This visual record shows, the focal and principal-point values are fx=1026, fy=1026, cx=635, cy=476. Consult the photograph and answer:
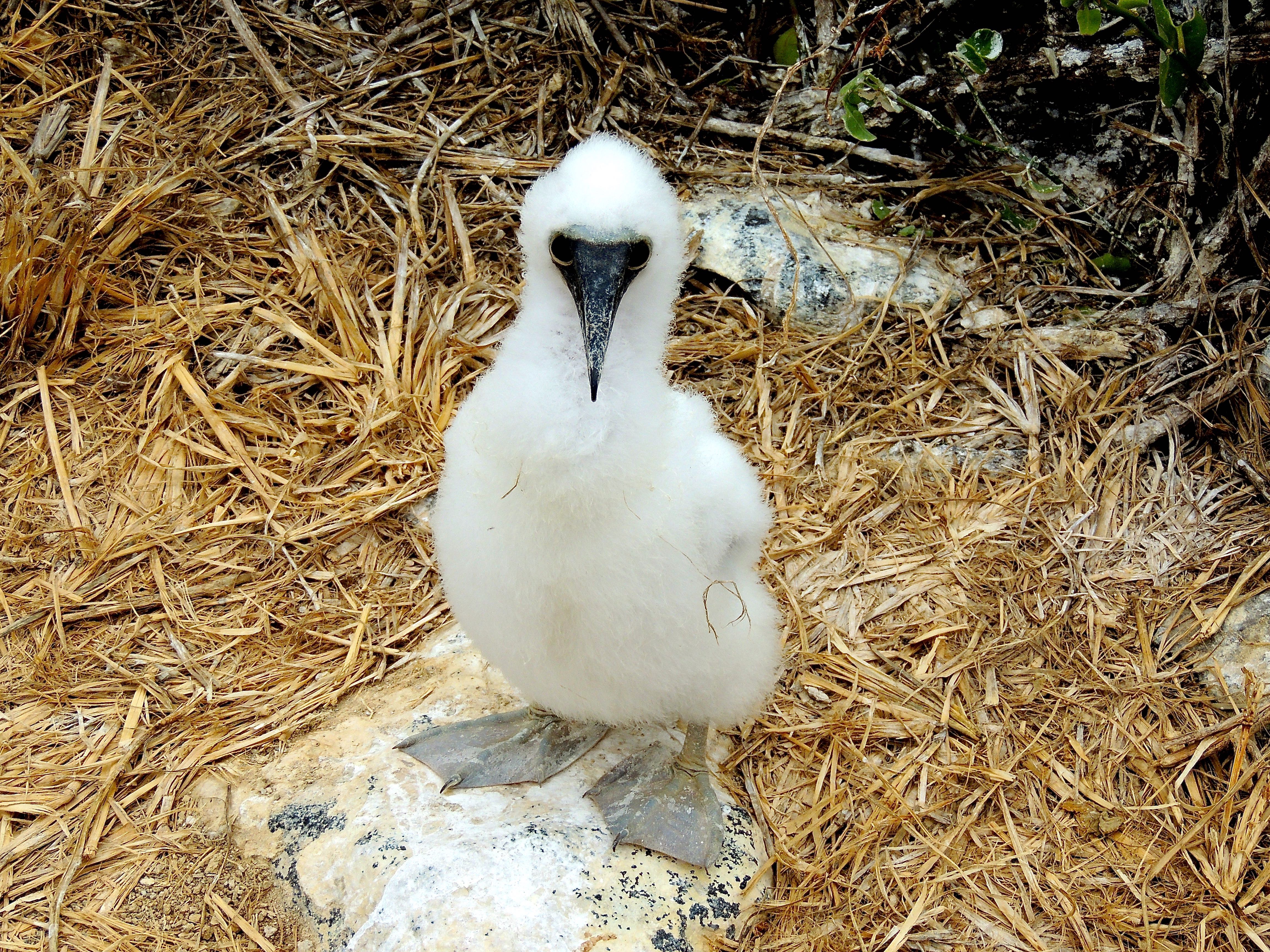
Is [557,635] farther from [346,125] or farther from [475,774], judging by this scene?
[346,125]

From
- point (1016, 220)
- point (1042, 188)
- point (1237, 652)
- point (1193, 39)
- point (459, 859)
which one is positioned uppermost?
point (1193, 39)

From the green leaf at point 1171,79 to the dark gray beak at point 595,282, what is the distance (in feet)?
6.58

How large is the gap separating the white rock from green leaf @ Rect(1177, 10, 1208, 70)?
99 cm

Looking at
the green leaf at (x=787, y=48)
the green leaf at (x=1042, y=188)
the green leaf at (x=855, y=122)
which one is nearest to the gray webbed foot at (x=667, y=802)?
the green leaf at (x=855, y=122)

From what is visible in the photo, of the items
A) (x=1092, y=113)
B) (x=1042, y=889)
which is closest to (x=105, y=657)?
(x=1042, y=889)

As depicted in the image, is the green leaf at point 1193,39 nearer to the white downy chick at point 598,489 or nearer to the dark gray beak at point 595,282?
the white downy chick at point 598,489

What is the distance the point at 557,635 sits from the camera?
219 centimetres

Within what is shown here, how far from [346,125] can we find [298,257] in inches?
25.2

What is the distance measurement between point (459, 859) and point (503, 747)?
0.40 m

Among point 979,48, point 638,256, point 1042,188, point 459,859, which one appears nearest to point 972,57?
point 979,48

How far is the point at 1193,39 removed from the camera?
2.97m

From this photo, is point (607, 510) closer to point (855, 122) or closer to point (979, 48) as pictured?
point (855, 122)

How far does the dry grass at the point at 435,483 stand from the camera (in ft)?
8.01

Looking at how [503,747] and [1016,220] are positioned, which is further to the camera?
[1016,220]
